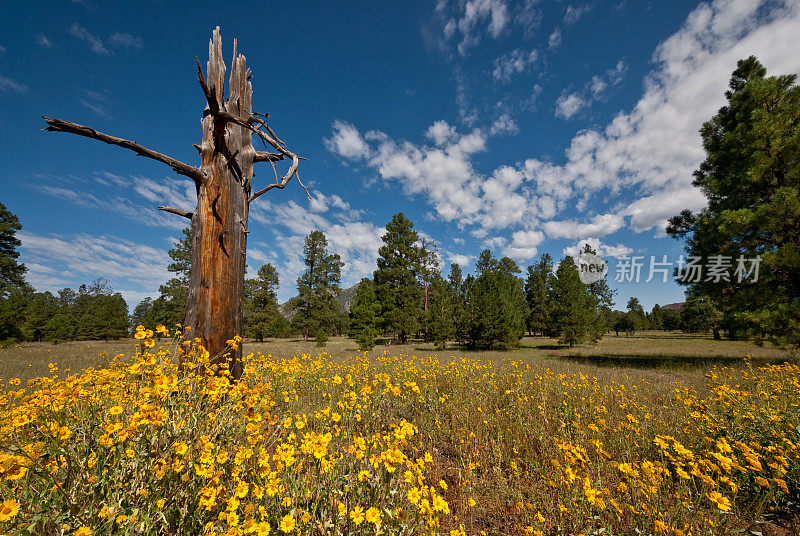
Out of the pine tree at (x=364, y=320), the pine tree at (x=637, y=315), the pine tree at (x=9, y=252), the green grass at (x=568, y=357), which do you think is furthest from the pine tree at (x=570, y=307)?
the pine tree at (x=9, y=252)

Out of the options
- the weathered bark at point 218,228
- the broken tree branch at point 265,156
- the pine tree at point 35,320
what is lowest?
the pine tree at point 35,320

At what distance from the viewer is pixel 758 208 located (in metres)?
9.48

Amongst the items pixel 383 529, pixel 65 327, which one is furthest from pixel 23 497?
pixel 65 327

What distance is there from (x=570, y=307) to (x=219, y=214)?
25.8 m

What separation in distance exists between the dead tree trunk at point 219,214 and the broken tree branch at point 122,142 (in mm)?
10

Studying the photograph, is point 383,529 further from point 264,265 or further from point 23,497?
point 264,265

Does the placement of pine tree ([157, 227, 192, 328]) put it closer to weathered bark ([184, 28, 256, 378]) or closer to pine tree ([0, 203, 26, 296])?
pine tree ([0, 203, 26, 296])

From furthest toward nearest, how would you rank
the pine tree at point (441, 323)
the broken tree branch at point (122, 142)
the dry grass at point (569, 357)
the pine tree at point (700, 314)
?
the pine tree at point (700, 314) → the pine tree at point (441, 323) → the dry grass at point (569, 357) → the broken tree branch at point (122, 142)

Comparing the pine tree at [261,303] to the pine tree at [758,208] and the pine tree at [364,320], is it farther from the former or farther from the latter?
the pine tree at [758,208]

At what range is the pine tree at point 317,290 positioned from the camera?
100 ft

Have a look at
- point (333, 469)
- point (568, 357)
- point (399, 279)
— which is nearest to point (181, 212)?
point (333, 469)

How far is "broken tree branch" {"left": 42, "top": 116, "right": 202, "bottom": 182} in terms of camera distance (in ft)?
8.45

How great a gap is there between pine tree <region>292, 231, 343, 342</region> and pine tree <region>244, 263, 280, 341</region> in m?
2.68

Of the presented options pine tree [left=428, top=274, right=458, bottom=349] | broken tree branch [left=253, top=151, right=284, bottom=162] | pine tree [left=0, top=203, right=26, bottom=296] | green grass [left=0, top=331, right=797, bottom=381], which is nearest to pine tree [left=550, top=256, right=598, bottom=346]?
green grass [left=0, top=331, right=797, bottom=381]
